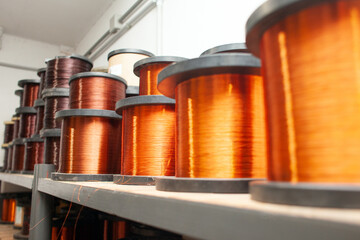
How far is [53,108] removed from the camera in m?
1.76

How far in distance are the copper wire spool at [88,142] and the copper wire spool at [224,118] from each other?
62 centimetres

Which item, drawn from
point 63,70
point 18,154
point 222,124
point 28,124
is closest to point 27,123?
point 28,124

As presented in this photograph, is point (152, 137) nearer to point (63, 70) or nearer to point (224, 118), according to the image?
point (224, 118)

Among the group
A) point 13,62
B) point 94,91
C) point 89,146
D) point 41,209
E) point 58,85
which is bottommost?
point 41,209

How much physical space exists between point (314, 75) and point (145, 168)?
68 cm

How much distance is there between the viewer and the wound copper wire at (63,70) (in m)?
1.77

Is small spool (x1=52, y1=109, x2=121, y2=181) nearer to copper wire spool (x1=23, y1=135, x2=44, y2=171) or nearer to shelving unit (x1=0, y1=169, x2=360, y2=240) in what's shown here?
shelving unit (x1=0, y1=169, x2=360, y2=240)

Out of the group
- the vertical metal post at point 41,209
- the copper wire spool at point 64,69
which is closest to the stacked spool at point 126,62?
the copper wire spool at point 64,69

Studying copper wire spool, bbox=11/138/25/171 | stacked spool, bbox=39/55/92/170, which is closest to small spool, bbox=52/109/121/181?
stacked spool, bbox=39/55/92/170

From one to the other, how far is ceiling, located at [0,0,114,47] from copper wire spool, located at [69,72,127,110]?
7.53 feet

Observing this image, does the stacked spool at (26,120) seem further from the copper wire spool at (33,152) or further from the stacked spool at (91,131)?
the stacked spool at (91,131)

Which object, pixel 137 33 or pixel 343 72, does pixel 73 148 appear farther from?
pixel 137 33

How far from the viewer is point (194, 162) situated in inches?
26.2

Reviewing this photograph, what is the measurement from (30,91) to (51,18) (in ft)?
Answer: 5.72
